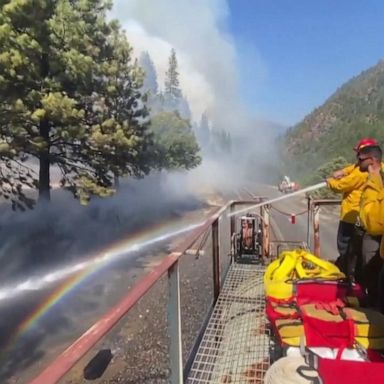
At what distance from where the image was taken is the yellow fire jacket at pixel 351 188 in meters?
3.91

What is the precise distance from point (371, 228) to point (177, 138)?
38858mm

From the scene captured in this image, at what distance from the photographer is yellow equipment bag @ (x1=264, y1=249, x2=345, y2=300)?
10.7 feet

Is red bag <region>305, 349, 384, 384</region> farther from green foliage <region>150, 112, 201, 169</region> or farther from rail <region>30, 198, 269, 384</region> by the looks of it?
green foliage <region>150, 112, 201, 169</region>

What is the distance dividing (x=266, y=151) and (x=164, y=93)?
3069 cm

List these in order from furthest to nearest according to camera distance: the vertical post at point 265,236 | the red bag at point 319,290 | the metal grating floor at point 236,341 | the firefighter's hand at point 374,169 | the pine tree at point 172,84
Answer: the pine tree at point 172,84 → the vertical post at point 265,236 → the firefighter's hand at point 374,169 → the red bag at point 319,290 → the metal grating floor at point 236,341

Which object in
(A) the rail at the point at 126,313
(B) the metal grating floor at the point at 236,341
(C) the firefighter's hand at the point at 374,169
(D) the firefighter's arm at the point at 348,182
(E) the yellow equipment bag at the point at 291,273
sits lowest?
(B) the metal grating floor at the point at 236,341

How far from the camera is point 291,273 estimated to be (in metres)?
3.55

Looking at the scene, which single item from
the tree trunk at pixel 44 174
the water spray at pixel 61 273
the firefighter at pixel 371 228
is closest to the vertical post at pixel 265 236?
the firefighter at pixel 371 228


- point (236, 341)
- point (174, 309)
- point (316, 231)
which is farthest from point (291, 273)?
point (316, 231)

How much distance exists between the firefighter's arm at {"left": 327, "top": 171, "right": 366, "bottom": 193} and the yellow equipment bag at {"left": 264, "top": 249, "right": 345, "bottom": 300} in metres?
0.74

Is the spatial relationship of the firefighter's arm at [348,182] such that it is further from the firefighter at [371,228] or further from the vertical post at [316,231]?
the vertical post at [316,231]

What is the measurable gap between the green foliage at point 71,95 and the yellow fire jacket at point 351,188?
444 inches

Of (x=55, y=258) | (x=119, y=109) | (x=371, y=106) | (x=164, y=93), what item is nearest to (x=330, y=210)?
(x=119, y=109)

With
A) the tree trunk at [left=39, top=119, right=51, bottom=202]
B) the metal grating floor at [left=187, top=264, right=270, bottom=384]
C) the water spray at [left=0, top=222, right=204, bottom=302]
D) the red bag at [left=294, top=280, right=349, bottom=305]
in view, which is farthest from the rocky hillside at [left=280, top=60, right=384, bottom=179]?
the red bag at [left=294, top=280, right=349, bottom=305]
